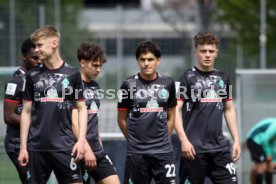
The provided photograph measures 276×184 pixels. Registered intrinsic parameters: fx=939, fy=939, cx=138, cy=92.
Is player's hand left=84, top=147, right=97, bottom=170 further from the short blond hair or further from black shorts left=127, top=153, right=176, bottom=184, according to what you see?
the short blond hair

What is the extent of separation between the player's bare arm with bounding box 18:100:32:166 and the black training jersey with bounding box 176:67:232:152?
5.30 feet

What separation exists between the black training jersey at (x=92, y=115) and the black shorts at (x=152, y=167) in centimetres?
56

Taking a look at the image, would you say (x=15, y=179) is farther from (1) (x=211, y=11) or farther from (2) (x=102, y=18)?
(2) (x=102, y=18)

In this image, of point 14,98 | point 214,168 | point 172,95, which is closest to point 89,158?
point 172,95

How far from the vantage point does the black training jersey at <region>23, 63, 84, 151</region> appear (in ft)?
28.6

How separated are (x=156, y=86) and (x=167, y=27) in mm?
17306

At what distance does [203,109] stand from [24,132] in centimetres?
191

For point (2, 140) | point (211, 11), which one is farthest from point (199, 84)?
point (211, 11)

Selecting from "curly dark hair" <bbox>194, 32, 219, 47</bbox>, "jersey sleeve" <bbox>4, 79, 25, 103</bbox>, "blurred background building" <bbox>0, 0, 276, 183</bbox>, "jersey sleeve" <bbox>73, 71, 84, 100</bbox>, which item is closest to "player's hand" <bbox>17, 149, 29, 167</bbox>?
"jersey sleeve" <bbox>73, 71, 84, 100</bbox>

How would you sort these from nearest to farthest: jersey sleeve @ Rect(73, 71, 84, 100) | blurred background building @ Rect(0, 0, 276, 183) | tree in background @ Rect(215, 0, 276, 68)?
1. jersey sleeve @ Rect(73, 71, 84, 100)
2. blurred background building @ Rect(0, 0, 276, 183)
3. tree in background @ Rect(215, 0, 276, 68)

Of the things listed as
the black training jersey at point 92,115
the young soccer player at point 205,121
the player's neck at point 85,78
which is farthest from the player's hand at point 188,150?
the player's neck at point 85,78

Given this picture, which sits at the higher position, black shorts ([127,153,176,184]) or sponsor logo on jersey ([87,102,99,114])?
sponsor logo on jersey ([87,102,99,114])

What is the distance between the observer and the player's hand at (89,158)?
923 cm

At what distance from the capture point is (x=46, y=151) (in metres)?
8.73
